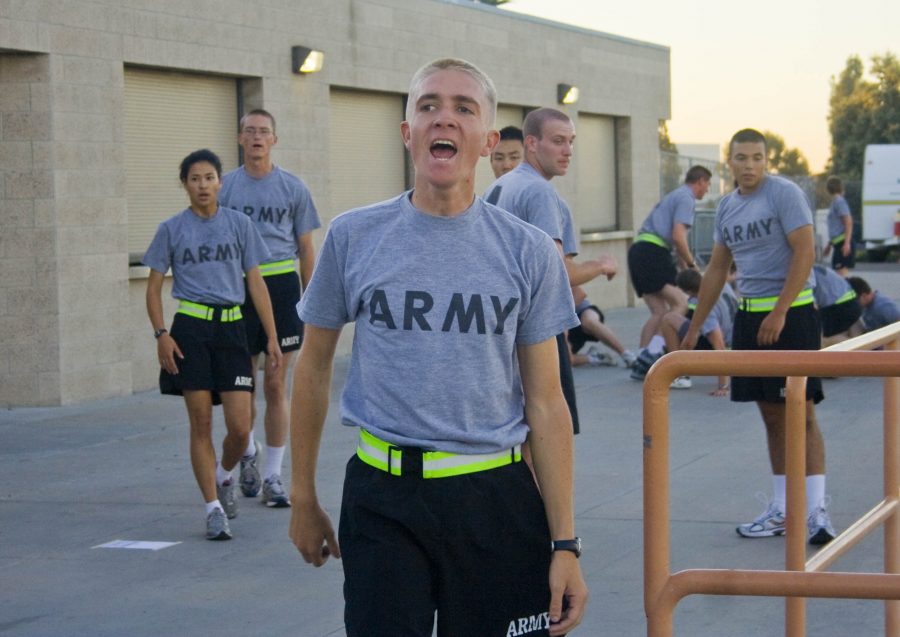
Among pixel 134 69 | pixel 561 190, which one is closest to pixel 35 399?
→ pixel 134 69

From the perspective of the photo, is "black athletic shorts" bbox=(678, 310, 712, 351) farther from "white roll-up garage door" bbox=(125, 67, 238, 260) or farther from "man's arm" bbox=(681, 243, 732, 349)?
"man's arm" bbox=(681, 243, 732, 349)

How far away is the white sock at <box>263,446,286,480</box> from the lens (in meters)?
8.00

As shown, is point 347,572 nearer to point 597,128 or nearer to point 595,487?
point 595,487

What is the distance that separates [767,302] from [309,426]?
4156 mm

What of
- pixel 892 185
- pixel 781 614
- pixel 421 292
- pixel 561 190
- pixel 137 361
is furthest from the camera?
pixel 892 185

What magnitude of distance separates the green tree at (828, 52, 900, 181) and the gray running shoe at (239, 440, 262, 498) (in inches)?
2434

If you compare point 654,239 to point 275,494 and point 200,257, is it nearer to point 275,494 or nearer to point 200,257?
point 275,494

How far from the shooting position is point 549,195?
20.3 ft

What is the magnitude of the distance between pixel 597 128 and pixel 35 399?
1293 cm

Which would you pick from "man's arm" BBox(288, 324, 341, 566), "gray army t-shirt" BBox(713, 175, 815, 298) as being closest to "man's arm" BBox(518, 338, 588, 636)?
"man's arm" BBox(288, 324, 341, 566)

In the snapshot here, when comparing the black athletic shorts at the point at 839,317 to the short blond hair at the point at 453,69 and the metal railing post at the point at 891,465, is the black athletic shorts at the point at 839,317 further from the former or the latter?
the short blond hair at the point at 453,69

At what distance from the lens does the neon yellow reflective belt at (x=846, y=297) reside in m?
12.4

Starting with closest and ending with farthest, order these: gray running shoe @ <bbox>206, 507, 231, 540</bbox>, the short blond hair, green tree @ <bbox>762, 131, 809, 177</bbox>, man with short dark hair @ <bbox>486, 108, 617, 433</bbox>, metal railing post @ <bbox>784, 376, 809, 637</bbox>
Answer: the short blond hair
metal railing post @ <bbox>784, 376, 809, 637</bbox>
man with short dark hair @ <bbox>486, 108, 617, 433</bbox>
gray running shoe @ <bbox>206, 507, 231, 540</bbox>
green tree @ <bbox>762, 131, 809, 177</bbox>

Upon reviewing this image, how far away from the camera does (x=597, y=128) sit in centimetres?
2284
